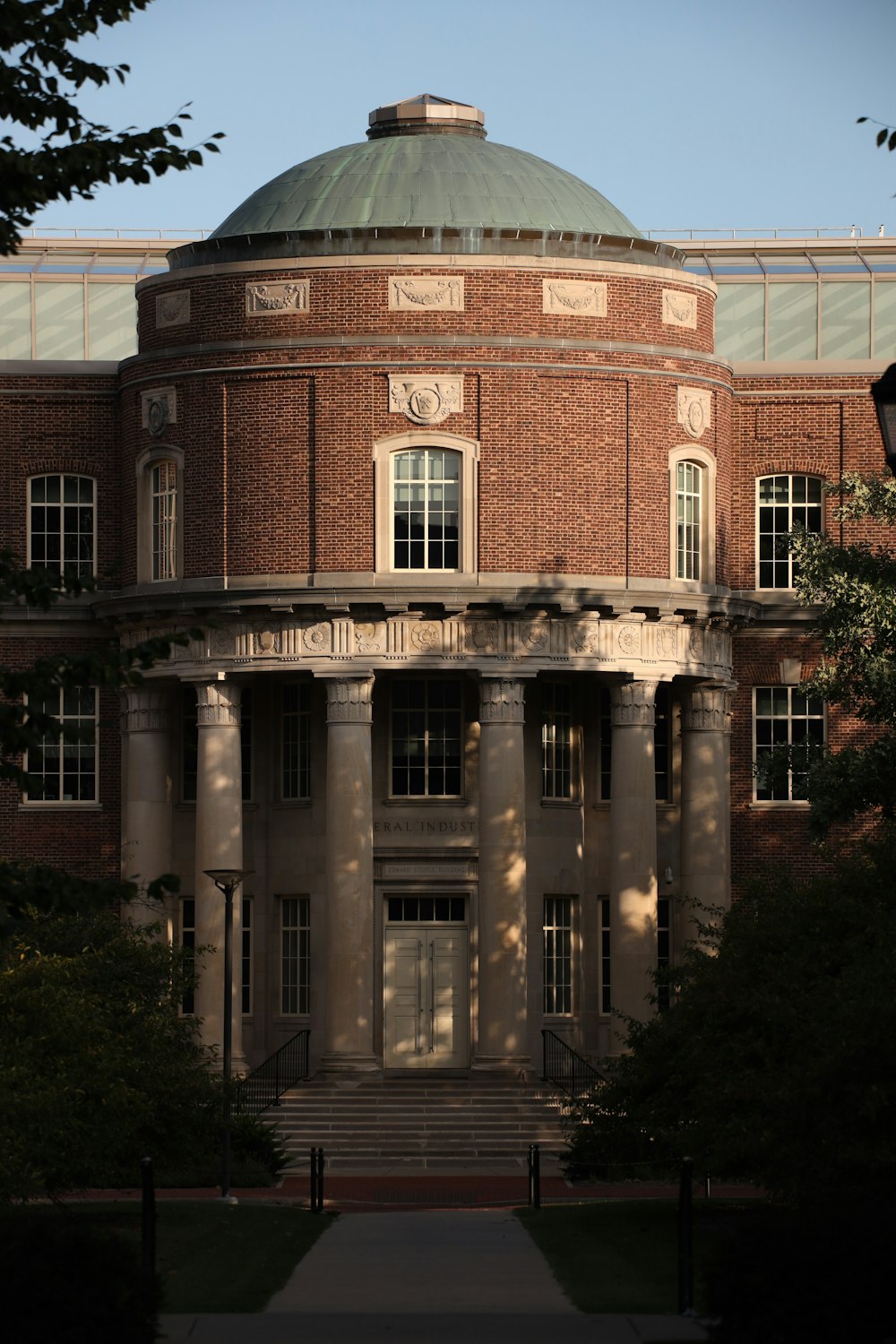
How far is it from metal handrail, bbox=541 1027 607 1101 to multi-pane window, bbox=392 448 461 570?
834 centimetres

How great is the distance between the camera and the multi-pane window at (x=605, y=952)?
4681 centimetres

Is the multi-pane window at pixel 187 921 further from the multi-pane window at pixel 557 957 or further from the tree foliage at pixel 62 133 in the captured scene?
the tree foliage at pixel 62 133

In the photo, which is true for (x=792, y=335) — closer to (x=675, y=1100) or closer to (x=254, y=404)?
(x=254, y=404)

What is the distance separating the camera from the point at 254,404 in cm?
4475

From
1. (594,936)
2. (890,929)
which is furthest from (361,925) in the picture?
(890,929)

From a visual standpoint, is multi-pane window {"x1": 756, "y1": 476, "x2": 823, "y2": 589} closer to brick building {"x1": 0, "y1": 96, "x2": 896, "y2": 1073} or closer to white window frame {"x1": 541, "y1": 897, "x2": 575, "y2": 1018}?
brick building {"x1": 0, "y1": 96, "x2": 896, "y2": 1073}

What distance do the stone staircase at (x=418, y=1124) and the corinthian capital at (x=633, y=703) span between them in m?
6.46

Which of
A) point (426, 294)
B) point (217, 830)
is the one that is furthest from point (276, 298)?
point (217, 830)

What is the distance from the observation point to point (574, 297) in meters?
44.9

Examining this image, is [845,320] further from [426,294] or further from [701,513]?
[426,294]

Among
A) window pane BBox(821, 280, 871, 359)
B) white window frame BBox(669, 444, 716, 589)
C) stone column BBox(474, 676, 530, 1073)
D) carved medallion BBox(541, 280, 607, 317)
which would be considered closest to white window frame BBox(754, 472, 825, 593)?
white window frame BBox(669, 444, 716, 589)

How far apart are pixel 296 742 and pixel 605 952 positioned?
6703 mm

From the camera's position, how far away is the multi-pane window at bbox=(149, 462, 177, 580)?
45.7m

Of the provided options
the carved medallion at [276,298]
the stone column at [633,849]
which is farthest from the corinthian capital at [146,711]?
the stone column at [633,849]
